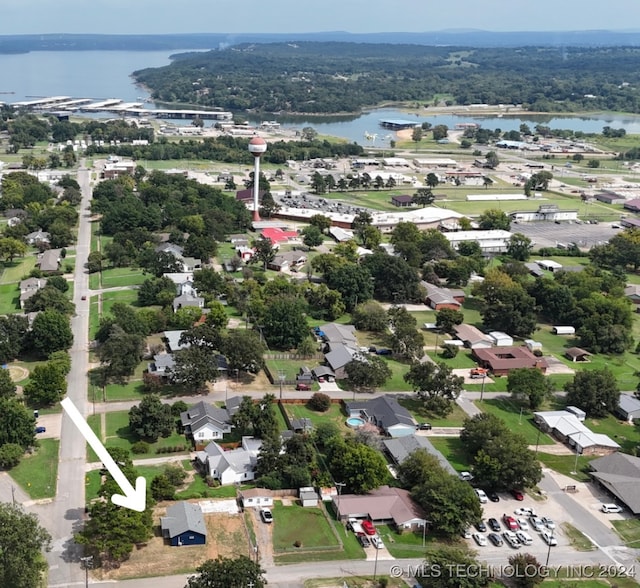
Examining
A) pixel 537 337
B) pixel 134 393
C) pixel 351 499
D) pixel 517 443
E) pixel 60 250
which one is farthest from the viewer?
pixel 60 250

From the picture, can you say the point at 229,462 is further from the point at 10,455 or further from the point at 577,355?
the point at 577,355

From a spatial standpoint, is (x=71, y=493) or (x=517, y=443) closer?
(x=71, y=493)

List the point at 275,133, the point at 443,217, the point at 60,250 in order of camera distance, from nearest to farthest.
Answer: the point at 60,250 < the point at 443,217 < the point at 275,133

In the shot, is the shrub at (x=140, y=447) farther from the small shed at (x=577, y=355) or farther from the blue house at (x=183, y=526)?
the small shed at (x=577, y=355)

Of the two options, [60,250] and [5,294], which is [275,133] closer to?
[60,250]

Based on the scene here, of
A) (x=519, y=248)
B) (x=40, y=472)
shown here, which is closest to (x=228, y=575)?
(x=40, y=472)

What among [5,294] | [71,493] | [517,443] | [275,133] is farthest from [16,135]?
[517,443]
